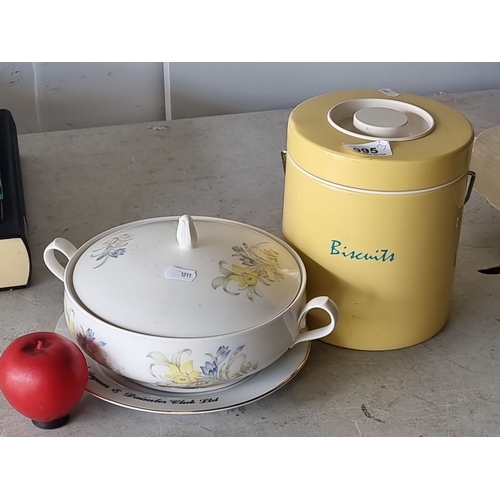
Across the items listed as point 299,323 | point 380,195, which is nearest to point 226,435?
point 299,323

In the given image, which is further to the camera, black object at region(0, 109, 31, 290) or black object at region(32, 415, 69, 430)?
black object at region(0, 109, 31, 290)

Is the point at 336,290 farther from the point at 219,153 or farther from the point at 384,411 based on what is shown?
the point at 219,153

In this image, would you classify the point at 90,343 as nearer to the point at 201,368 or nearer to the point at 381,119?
the point at 201,368

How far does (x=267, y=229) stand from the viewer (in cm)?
77

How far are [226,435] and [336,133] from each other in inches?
9.1

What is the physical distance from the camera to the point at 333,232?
54 centimetres

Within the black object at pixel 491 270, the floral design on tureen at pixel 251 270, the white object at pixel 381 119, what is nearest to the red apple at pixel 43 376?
the floral design on tureen at pixel 251 270

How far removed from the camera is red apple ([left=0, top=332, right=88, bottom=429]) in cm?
48

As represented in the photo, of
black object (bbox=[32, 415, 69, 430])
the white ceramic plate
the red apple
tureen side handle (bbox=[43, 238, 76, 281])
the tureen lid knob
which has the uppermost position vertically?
the tureen lid knob

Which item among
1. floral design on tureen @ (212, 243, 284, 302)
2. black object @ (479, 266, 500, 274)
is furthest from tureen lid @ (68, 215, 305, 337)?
black object @ (479, 266, 500, 274)

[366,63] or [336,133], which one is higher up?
[336,133]

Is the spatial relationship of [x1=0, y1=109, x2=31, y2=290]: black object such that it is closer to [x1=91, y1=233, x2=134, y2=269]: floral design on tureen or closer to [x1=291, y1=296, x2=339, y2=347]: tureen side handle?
[x1=91, y1=233, x2=134, y2=269]: floral design on tureen

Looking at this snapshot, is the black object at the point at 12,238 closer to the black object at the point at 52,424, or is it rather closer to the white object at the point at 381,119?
the black object at the point at 52,424

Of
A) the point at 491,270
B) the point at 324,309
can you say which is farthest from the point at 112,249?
the point at 491,270
